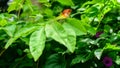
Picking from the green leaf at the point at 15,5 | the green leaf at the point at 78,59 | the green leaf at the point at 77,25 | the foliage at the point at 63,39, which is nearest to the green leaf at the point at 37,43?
the foliage at the point at 63,39

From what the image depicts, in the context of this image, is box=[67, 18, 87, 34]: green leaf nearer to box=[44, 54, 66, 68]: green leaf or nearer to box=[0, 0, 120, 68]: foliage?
box=[0, 0, 120, 68]: foliage

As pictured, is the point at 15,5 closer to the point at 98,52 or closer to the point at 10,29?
the point at 10,29

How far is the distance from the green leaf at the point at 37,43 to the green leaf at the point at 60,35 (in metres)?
0.02

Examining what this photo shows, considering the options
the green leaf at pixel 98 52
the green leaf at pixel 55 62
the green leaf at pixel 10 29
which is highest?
the green leaf at pixel 10 29

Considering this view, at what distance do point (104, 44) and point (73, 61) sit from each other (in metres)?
0.15

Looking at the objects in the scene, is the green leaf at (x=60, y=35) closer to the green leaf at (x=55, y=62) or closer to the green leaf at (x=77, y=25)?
the green leaf at (x=77, y=25)

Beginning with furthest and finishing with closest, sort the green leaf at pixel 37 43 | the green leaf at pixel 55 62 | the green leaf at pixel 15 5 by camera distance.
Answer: the green leaf at pixel 15 5, the green leaf at pixel 55 62, the green leaf at pixel 37 43

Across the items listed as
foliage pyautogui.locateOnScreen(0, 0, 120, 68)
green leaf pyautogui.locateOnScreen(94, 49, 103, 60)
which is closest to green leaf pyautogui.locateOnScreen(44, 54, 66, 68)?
foliage pyautogui.locateOnScreen(0, 0, 120, 68)

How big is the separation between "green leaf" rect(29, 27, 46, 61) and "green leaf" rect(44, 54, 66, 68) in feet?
0.77

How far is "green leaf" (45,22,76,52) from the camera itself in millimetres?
1024

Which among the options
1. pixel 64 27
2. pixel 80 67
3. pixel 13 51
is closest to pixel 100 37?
pixel 80 67

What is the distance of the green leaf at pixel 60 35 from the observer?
102 cm

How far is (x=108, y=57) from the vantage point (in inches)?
48.4

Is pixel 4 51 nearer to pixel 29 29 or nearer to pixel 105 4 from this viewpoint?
pixel 29 29
